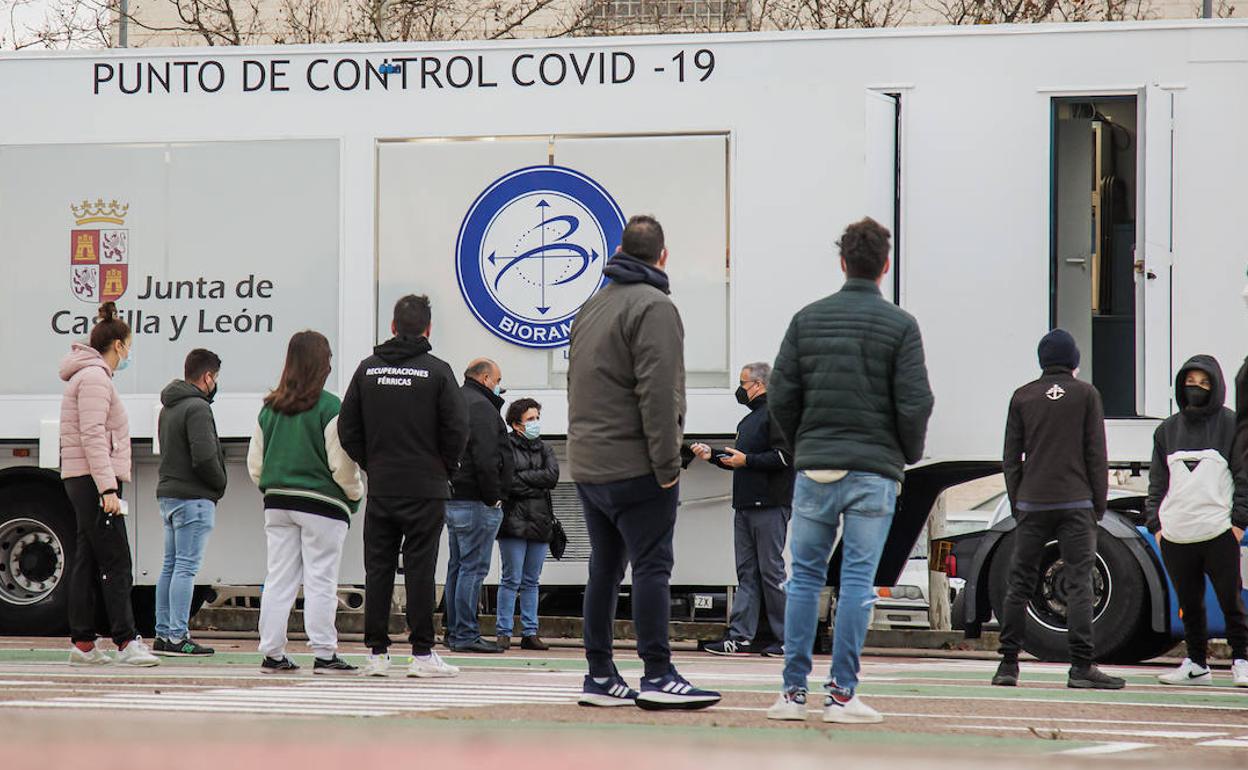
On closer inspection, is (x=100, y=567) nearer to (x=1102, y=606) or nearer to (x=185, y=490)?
(x=185, y=490)

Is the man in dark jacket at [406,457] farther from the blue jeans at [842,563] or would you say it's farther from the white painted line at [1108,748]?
the white painted line at [1108,748]

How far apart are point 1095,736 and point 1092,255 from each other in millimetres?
5500

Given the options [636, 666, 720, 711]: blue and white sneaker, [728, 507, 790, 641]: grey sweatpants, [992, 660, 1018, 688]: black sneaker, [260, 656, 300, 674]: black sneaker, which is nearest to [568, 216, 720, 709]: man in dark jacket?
[636, 666, 720, 711]: blue and white sneaker

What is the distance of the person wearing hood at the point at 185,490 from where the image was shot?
10547 mm

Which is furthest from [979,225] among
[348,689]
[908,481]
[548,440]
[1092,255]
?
[348,689]

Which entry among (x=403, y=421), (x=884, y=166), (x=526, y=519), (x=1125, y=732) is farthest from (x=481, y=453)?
(x=1125, y=732)

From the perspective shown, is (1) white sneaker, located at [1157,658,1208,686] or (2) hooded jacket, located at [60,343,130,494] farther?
(2) hooded jacket, located at [60,343,130,494]

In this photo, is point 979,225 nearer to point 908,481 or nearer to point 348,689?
point 908,481

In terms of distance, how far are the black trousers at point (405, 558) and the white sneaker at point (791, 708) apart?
2545 mm

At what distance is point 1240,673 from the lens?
9.34m

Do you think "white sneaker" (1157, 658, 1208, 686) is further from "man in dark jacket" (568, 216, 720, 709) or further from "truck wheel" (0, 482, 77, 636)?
"truck wheel" (0, 482, 77, 636)

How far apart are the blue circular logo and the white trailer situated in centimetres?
2

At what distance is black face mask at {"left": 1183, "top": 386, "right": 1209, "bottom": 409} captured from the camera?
9516mm

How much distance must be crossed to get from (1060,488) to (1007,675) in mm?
903
